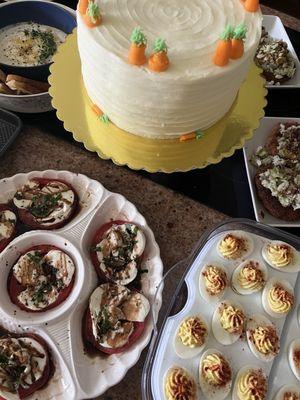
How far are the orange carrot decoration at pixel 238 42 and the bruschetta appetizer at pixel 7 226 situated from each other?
2.22 feet

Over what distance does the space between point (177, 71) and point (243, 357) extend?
588mm

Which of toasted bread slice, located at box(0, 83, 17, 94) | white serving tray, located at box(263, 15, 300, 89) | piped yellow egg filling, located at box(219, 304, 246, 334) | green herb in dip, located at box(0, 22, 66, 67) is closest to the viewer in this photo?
piped yellow egg filling, located at box(219, 304, 246, 334)

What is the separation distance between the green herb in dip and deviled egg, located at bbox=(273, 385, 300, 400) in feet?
3.75

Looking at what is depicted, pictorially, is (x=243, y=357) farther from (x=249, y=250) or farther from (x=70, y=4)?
(x=70, y=4)

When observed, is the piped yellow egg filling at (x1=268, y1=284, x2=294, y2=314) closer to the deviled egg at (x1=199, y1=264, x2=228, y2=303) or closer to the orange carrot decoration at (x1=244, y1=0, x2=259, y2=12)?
the deviled egg at (x1=199, y1=264, x2=228, y2=303)

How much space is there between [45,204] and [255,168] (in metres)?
0.59

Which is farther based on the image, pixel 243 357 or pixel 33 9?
pixel 33 9

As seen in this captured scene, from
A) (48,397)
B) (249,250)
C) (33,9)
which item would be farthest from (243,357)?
(33,9)

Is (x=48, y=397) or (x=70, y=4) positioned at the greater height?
(x=70, y=4)

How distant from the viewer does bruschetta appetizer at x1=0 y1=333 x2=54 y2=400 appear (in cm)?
107

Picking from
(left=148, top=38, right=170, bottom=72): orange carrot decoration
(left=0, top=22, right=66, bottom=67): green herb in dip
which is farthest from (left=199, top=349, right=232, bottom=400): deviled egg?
(left=0, top=22, right=66, bottom=67): green herb in dip

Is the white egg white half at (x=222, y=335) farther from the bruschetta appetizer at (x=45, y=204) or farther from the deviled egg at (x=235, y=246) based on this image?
the bruschetta appetizer at (x=45, y=204)

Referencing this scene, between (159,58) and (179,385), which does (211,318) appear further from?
(159,58)

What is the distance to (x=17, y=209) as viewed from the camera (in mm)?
1312
